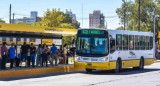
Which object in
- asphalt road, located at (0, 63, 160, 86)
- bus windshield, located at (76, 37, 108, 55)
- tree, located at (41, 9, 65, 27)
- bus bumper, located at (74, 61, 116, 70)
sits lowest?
asphalt road, located at (0, 63, 160, 86)

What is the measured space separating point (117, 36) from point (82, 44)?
242 centimetres

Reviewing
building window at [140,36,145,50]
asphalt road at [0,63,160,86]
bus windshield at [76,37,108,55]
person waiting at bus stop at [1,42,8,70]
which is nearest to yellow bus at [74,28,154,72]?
bus windshield at [76,37,108,55]

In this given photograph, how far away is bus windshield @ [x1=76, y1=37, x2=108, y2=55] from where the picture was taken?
2289 centimetres

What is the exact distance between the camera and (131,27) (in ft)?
272

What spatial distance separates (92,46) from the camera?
909 inches

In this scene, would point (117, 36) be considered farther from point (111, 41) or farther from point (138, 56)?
point (138, 56)

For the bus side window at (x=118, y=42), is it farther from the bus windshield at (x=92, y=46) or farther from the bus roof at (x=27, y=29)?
the bus roof at (x=27, y=29)

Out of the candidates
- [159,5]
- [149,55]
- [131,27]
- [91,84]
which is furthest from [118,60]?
[131,27]

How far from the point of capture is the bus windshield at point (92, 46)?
22.9 m

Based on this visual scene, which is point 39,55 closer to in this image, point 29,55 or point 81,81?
point 29,55

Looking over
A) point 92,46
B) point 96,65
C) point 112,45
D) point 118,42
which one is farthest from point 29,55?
point 118,42

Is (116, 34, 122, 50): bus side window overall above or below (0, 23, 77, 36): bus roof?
below

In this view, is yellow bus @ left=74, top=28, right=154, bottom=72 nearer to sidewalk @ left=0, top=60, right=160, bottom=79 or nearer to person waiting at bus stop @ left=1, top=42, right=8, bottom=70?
sidewalk @ left=0, top=60, right=160, bottom=79

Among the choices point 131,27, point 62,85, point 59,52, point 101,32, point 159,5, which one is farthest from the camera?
point 131,27
